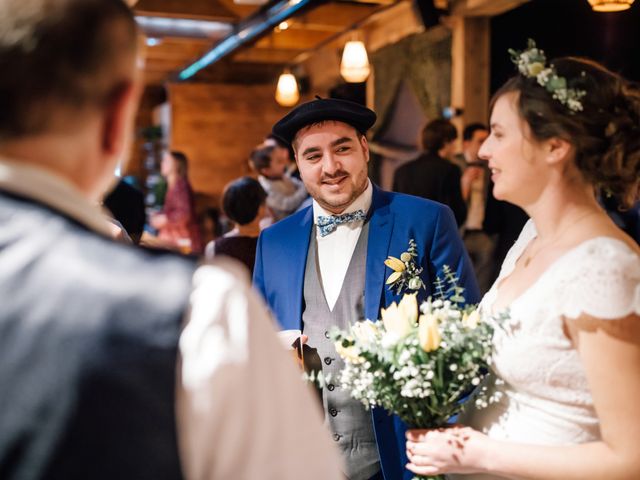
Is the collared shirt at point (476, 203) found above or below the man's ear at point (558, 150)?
below

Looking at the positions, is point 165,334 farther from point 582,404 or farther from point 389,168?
point 389,168

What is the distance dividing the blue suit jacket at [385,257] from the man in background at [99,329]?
1401 mm

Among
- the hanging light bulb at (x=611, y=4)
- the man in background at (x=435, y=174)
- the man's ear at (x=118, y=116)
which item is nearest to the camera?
the man's ear at (x=118, y=116)

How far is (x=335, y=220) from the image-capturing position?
250 centimetres

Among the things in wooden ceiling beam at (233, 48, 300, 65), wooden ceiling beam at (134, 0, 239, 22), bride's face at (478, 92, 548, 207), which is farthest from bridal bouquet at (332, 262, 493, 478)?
wooden ceiling beam at (233, 48, 300, 65)

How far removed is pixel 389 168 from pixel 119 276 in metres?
8.99

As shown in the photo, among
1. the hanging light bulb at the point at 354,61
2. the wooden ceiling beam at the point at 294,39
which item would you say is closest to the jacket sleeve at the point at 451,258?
the hanging light bulb at the point at 354,61

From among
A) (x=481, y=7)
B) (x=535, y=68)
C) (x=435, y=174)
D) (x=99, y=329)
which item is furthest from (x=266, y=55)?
(x=99, y=329)

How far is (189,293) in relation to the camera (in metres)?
0.80

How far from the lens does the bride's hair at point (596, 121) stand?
164cm

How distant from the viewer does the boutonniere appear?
7.36ft

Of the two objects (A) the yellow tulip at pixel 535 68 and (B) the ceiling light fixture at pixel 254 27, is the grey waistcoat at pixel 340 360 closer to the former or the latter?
(A) the yellow tulip at pixel 535 68

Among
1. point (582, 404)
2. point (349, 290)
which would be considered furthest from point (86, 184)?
point (349, 290)

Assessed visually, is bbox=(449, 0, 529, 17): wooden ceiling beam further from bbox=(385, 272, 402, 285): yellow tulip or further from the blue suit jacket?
bbox=(385, 272, 402, 285): yellow tulip
